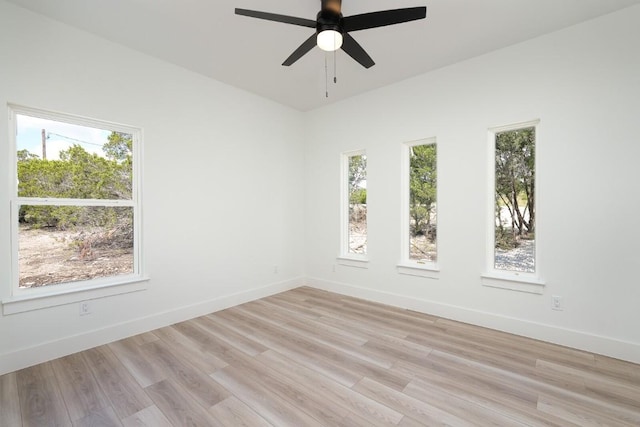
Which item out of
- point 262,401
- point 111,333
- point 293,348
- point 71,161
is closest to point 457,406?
point 262,401

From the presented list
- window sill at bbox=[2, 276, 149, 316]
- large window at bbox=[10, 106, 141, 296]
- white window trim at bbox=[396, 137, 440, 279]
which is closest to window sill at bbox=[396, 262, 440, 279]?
white window trim at bbox=[396, 137, 440, 279]

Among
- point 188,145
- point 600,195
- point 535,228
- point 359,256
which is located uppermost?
point 188,145

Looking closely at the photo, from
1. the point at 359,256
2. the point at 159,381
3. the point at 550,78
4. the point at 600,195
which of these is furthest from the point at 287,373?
the point at 550,78

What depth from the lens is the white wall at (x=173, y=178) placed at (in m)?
2.47

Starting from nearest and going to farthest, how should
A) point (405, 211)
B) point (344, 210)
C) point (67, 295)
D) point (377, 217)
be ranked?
point (67, 295)
point (405, 211)
point (377, 217)
point (344, 210)

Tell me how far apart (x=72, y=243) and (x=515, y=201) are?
15.3ft

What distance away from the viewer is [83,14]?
2.53m

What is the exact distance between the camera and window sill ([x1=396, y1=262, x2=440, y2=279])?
3.60 metres

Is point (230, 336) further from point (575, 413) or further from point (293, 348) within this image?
point (575, 413)

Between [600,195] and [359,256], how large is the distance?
2.83m

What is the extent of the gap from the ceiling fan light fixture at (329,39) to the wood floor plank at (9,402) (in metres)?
3.29

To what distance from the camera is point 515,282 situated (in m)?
3.02

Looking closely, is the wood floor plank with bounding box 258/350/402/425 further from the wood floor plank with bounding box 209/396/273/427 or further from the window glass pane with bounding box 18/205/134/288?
the window glass pane with bounding box 18/205/134/288

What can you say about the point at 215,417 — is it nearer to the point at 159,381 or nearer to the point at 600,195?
the point at 159,381
